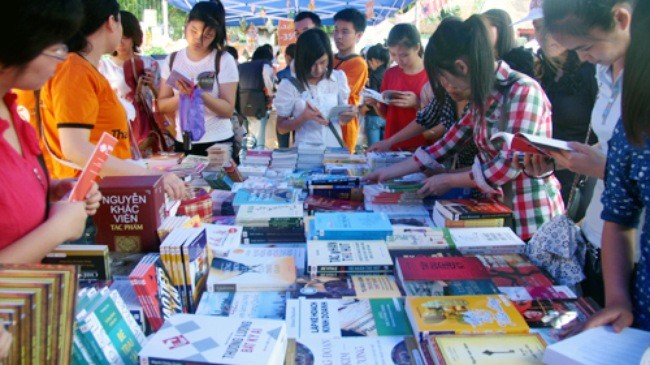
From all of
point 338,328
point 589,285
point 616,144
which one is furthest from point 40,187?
point 589,285

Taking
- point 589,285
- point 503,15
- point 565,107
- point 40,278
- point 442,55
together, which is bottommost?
point 589,285

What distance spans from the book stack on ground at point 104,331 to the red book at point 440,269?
31.6 inches

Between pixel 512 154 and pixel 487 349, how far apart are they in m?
0.98

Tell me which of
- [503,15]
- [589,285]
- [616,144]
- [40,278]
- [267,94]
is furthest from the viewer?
[267,94]

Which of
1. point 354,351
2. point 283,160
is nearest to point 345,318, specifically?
point 354,351

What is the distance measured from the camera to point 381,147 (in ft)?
10.9

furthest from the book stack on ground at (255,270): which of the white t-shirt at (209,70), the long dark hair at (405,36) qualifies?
the long dark hair at (405,36)

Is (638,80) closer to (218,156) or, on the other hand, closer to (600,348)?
(600,348)

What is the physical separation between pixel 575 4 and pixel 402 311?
3.19 feet

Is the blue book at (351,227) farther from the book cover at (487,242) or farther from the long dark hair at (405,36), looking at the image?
the long dark hair at (405,36)

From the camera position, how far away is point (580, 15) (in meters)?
1.31

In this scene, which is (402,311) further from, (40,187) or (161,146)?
(161,146)

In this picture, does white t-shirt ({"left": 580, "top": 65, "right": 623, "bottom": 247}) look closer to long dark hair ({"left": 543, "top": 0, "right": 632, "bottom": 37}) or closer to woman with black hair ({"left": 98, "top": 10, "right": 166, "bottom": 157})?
long dark hair ({"left": 543, "top": 0, "right": 632, "bottom": 37})

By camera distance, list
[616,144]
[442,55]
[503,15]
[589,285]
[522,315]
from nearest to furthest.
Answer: [616,144] < [522,315] < [589,285] < [442,55] < [503,15]
